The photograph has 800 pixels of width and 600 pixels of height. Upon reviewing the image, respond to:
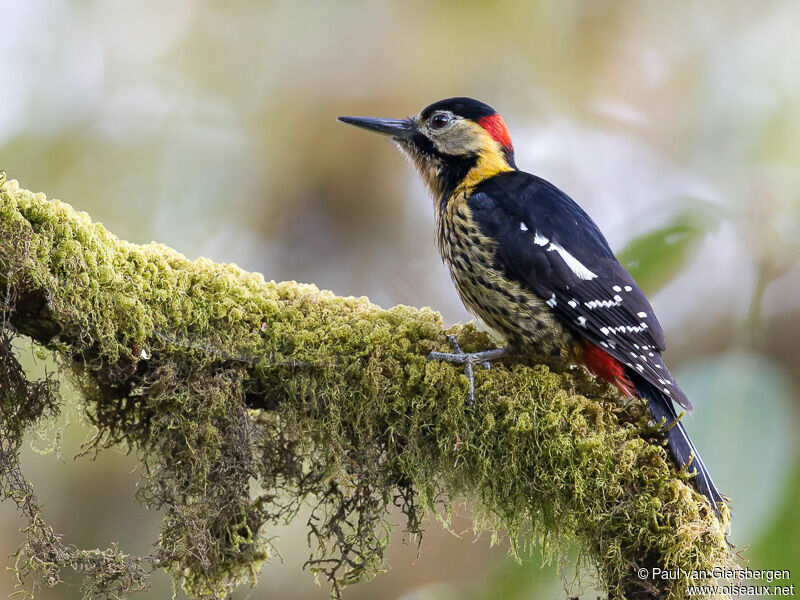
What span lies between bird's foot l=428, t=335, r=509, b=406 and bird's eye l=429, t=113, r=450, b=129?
38.6 inches

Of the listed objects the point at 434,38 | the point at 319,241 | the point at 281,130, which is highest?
the point at 434,38

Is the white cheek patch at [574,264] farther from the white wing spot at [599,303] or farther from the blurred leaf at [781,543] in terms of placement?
the blurred leaf at [781,543]

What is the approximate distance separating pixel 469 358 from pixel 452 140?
3.38ft

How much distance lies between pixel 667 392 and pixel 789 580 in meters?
0.75

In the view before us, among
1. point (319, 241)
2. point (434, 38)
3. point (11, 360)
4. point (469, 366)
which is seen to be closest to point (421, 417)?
point (469, 366)

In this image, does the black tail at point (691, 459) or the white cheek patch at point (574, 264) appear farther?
the white cheek patch at point (574, 264)

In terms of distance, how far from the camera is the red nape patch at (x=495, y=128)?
2.61 m

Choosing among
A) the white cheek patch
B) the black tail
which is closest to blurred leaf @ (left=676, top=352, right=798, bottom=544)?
the black tail

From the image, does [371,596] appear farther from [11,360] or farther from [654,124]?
[654,124]

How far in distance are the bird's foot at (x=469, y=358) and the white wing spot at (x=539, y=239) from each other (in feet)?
1.20

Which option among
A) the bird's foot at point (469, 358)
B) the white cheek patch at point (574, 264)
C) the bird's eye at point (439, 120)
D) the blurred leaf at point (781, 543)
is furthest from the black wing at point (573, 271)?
the blurred leaf at point (781, 543)

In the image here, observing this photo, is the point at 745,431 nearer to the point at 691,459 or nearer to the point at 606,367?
the point at 606,367

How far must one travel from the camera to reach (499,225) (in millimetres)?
2219

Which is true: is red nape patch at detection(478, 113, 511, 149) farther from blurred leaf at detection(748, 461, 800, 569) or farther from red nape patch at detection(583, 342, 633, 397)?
blurred leaf at detection(748, 461, 800, 569)
